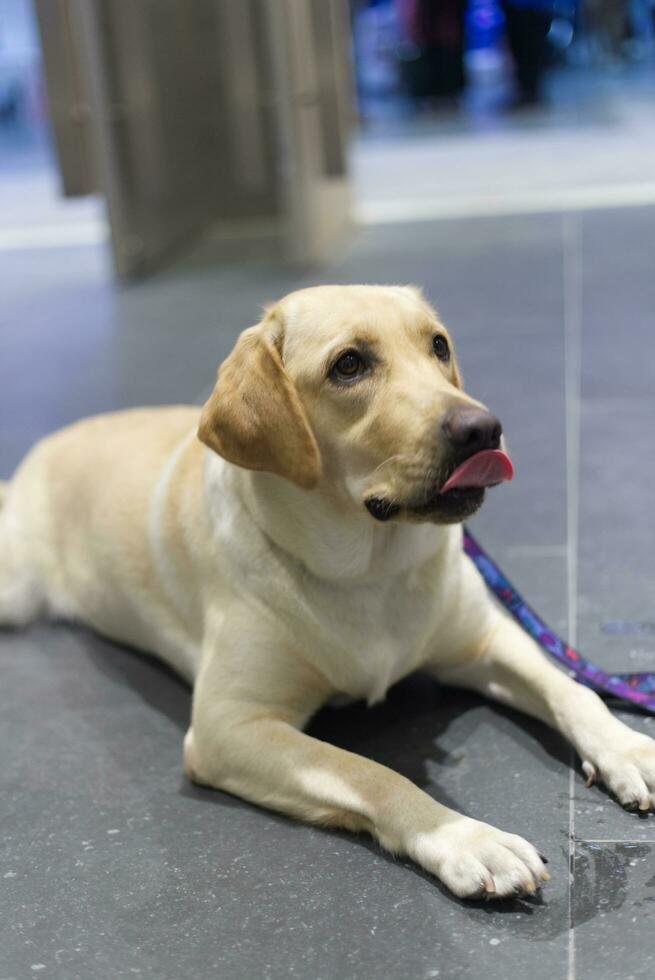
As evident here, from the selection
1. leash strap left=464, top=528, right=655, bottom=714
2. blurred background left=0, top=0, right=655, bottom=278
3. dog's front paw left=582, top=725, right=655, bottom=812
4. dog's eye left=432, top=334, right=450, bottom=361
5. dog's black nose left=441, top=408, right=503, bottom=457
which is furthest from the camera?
blurred background left=0, top=0, right=655, bottom=278

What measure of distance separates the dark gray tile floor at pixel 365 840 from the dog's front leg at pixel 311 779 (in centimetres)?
4

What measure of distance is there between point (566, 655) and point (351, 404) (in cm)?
72

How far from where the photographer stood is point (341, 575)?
228cm

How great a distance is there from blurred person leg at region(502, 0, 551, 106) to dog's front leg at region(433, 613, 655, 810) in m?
8.38

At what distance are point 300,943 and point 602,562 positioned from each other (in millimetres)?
1454

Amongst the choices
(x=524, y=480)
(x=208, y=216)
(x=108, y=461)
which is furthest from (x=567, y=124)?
(x=108, y=461)

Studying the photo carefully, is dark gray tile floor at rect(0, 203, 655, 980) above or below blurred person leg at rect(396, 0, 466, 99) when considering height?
below

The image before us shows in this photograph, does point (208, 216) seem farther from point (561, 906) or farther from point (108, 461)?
point (561, 906)

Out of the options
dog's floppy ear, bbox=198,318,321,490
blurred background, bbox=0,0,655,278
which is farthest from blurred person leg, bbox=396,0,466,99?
dog's floppy ear, bbox=198,318,321,490

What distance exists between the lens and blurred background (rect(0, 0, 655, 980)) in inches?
76.5

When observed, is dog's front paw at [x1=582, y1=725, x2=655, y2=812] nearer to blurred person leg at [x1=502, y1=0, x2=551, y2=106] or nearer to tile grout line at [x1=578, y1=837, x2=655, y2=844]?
tile grout line at [x1=578, y1=837, x2=655, y2=844]

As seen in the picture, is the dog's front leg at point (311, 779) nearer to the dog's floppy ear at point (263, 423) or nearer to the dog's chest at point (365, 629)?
the dog's chest at point (365, 629)

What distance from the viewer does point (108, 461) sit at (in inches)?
116

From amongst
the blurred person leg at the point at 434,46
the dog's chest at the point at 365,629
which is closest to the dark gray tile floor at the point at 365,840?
the dog's chest at the point at 365,629
